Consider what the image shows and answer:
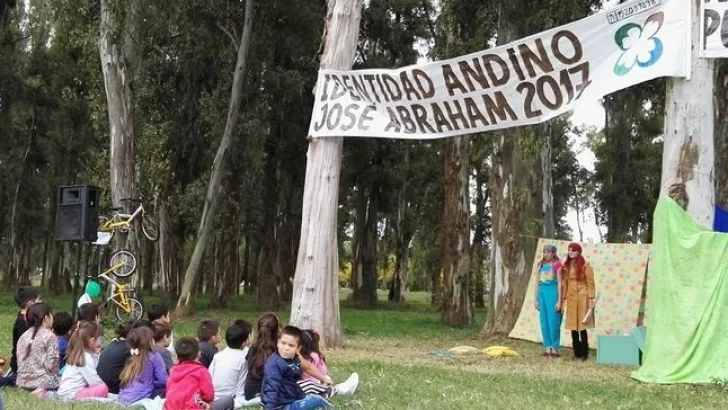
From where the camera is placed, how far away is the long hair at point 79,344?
A: 6.84m

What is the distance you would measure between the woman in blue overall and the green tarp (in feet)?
7.30

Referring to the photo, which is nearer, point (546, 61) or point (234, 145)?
point (546, 61)

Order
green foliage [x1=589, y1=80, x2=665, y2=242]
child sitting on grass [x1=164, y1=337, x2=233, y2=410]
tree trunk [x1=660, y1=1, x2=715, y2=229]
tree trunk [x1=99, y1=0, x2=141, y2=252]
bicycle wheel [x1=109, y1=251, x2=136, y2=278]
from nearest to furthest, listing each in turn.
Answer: child sitting on grass [x1=164, y1=337, x2=233, y2=410]
tree trunk [x1=660, y1=1, x2=715, y2=229]
bicycle wheel [x1=109, y1=251, x2=136, y2=278]
tree trunk [x1=99, y1=0, x2=141, y2=252]
green foliage [x1=589, y1=80, x2=665, y2=242]

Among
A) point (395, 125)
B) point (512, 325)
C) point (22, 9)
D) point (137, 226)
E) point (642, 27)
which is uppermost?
point (22, 9)

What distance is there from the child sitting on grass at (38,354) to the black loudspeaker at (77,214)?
3892 millimetres

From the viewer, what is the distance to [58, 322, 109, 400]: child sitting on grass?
6.82m

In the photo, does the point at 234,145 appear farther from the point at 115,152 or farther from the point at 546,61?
the point at 546,61

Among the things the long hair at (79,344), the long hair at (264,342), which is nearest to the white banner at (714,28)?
the long hair at (264,342)

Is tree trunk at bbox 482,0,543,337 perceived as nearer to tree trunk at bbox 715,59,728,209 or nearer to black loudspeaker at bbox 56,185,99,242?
tree trunk at bbox 715,59,728,209

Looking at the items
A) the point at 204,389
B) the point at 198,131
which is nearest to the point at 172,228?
the point at 198,131

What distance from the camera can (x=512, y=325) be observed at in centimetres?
1421

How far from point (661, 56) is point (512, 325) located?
22.1ft

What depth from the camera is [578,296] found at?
10391mm

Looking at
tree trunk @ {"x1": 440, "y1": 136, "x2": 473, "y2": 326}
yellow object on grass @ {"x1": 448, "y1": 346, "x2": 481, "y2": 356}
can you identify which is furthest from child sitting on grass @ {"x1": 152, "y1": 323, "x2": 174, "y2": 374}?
tree trunk @ {"x1": 440, "y1": 136, "x2": 473, "y2": 326}
